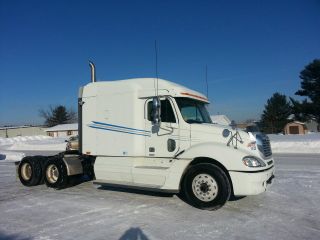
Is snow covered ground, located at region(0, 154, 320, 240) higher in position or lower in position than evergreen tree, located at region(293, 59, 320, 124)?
lower

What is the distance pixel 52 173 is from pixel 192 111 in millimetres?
5062

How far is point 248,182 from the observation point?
7496 mm

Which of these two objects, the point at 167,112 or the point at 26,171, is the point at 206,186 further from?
the point at 26,171

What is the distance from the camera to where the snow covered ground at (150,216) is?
6152 mm

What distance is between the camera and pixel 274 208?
25.4ft

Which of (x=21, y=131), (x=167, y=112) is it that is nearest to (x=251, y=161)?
(x=167, y=112)

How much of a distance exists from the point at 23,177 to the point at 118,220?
6051 mm

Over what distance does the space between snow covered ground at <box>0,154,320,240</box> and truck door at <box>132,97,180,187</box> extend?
2.03 ft

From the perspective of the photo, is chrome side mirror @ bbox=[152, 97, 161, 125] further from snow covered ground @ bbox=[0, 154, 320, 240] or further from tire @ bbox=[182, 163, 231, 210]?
snow covered ground @ bbox=[0, 154, 320, 240]

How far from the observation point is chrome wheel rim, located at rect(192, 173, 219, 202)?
781 centimetres

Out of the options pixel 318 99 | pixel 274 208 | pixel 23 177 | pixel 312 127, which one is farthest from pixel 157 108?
pixel 312 127

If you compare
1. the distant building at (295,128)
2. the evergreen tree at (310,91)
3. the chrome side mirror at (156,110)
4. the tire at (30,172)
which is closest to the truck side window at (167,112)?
the chrome side mirror at (156,110)

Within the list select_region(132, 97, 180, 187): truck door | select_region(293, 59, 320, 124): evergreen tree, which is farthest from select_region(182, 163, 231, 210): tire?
select_region(293, 59, 320, 124): evergreen tree

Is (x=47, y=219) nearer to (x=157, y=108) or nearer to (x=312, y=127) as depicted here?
(x=157, y=108)
